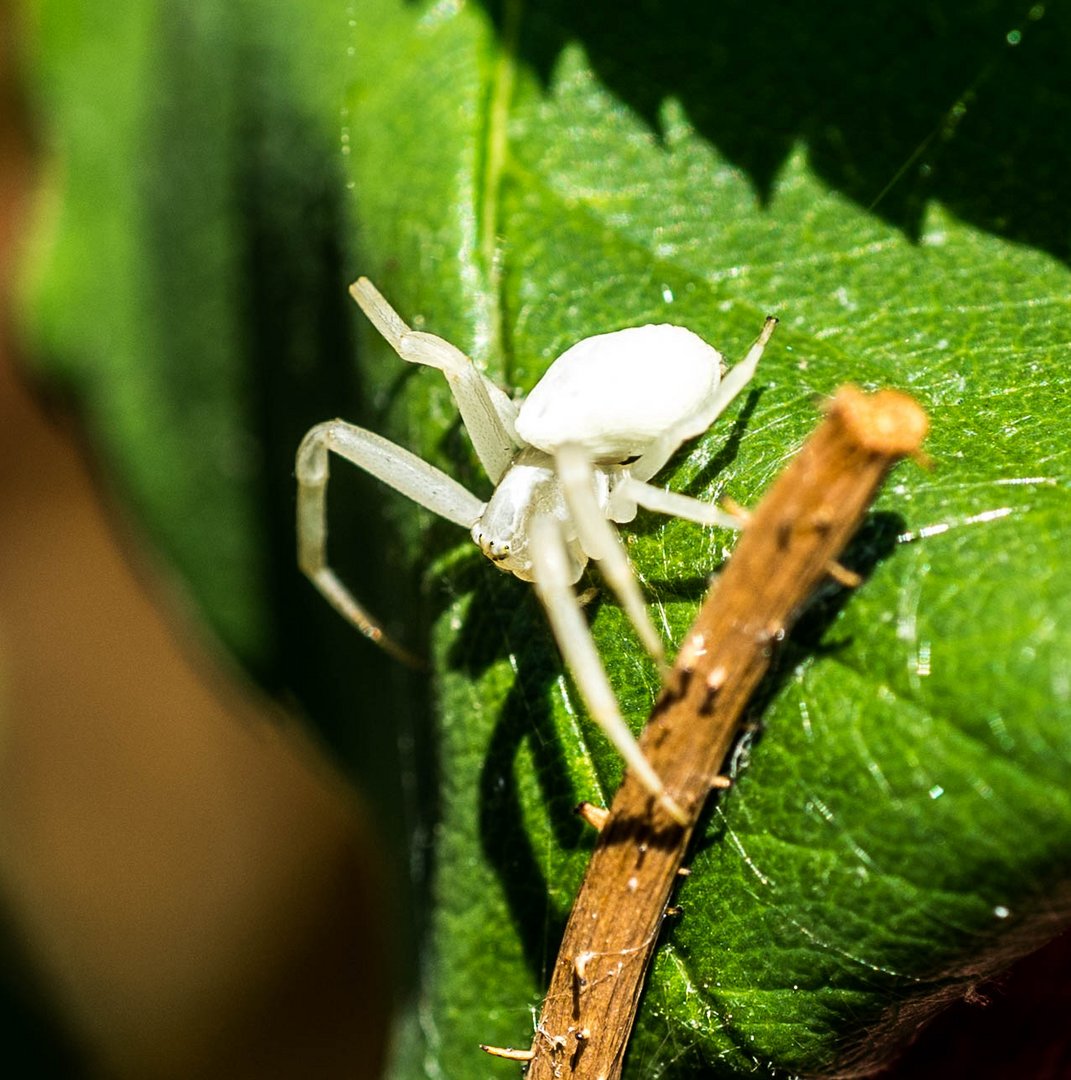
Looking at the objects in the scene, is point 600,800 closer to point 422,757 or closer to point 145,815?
point 422,757

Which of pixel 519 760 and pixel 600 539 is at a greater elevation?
pixel 600 539

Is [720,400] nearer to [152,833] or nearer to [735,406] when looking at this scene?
[735,406]

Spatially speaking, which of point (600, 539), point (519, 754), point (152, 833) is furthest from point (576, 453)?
point (152, 833)

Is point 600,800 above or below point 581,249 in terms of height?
below

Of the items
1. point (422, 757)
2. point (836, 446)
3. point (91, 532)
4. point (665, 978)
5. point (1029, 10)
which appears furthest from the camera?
point (91, 532)

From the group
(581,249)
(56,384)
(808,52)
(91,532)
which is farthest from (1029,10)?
(91,532)

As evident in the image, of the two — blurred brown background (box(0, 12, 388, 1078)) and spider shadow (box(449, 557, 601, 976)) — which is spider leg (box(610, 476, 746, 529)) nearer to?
spider shadow (box(449, 557, 601, 976))

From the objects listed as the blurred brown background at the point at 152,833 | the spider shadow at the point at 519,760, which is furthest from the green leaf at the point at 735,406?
the blurred brown background at the point at 152,833

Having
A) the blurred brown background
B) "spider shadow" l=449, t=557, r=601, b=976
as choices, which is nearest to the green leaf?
"spider shadow" l=449, t=557, r=601, b=976
